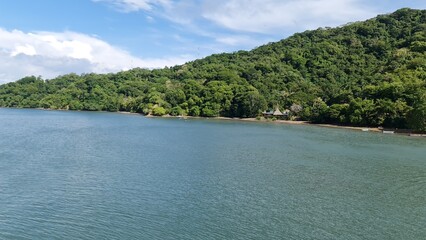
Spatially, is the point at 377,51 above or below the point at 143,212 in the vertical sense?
above

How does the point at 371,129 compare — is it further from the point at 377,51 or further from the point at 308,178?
the point at 377,51

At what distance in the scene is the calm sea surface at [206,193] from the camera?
16781mm

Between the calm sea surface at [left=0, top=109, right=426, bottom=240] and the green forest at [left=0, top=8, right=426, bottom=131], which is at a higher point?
the green forest at [left=0, top=8, right=426, bottom=131]

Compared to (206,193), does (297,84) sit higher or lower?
higher

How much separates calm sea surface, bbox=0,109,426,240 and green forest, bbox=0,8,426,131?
1530 inches

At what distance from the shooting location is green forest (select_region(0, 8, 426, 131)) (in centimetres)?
7600

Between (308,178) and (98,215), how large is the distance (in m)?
15.3

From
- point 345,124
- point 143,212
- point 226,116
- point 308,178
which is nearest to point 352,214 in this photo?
point 308,178

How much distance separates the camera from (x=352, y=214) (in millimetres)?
19297

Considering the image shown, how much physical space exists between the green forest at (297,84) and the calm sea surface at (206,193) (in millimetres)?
38856

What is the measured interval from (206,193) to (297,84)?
9251cm

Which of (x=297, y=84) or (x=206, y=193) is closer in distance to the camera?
→ (x=206, y=193)

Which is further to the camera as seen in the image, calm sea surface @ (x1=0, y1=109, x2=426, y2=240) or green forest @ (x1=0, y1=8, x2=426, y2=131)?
green forest @ (x1=0, y1=8, x2=426, y2=131)

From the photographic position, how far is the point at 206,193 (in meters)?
22.4
